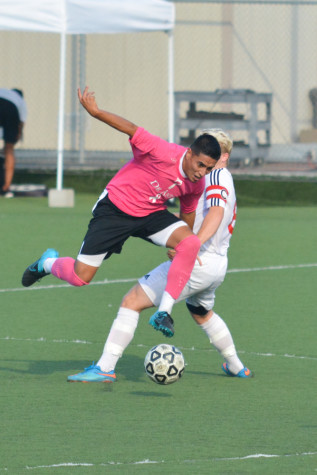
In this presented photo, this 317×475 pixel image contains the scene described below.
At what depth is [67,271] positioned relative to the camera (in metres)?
7.10

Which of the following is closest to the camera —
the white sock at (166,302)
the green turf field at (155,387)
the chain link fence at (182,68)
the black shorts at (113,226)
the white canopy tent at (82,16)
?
the green turf field at (155,387)

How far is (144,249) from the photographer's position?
13797mm

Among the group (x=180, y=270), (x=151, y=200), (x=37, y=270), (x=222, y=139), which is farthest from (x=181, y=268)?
(x=37, y=270)

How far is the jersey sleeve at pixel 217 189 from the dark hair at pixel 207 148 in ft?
0.92

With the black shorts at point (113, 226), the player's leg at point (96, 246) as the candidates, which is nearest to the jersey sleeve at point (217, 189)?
the black shorts at point (113, 226)

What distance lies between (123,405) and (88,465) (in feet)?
3.96

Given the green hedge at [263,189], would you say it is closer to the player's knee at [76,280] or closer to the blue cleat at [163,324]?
the player's knee at [76,280]

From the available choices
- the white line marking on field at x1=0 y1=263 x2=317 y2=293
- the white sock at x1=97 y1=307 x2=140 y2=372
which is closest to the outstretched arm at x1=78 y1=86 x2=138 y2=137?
the white sock at x1=97 y1=307 x2=140 y2=372

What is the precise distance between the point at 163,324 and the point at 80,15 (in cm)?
1116

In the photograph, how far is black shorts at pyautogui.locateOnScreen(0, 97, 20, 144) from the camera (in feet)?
61.0

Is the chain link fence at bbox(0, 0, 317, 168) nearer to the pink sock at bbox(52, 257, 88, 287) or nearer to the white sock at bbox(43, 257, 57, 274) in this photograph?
the white sock at bbox(43, 257, 57, 274)

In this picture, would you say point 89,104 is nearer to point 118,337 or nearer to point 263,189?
point 118,337

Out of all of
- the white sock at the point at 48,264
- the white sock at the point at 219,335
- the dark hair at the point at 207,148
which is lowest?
the white sock at the point at 219,335

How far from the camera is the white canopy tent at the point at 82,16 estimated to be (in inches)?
650
